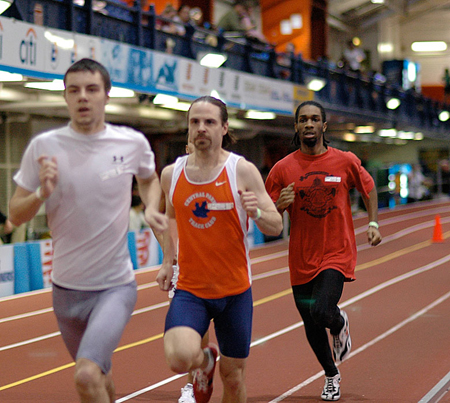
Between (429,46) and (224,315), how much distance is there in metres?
47.8

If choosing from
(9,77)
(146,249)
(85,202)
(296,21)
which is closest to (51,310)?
(9,77)

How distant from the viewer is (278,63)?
74.2ft

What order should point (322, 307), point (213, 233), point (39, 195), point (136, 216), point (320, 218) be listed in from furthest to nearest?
1. point (136, 216)
2. point (320, 218)
3. point (322, 307)
4. point (213, 233)
5. point (39, 195)

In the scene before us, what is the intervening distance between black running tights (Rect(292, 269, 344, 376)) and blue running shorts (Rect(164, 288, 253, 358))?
115cm

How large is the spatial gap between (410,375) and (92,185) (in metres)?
4.47

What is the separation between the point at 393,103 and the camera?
3303cm

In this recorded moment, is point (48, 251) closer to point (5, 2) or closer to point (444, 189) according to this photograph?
point (5, 2)

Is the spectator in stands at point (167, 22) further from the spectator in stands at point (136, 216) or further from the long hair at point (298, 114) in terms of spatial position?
the long hair at point (298, 114)

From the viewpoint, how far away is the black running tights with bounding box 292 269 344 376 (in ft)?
19.5

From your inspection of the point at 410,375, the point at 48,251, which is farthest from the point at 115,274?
the point at 48,251

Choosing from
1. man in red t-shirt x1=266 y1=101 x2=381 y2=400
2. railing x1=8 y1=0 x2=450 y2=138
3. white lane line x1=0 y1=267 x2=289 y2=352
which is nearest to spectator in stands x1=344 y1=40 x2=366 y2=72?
railing x1=8 y1=0 x2=450 y2=138

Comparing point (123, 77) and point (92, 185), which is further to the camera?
point (123, 77)

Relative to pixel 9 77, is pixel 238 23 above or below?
above

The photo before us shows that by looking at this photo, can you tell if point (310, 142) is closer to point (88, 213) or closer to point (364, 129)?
point (88, 213)
